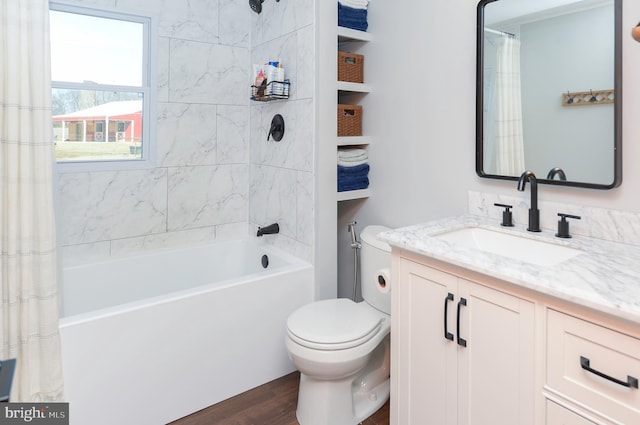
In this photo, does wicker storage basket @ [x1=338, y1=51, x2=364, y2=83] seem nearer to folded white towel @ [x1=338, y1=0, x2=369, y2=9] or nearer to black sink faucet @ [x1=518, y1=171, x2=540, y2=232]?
folded white towel @ [x1=338, y1=0, x2=369, y2=9]

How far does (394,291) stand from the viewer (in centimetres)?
162

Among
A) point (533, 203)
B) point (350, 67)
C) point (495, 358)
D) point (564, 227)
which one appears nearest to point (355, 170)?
point (350, 67)

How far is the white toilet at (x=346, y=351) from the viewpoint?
5.86ft

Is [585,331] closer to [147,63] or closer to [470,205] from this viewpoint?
[470,205]

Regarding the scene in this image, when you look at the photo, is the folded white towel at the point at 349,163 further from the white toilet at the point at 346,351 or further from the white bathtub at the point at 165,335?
the white bathtub at the point at 165,335

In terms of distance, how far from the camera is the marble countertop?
100 centimetres

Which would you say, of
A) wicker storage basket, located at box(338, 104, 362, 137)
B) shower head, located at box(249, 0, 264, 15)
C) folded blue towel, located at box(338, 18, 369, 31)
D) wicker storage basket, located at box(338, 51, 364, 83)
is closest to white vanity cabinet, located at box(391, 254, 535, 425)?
wicker storage basket, located at box(338, 104, 362, 137)

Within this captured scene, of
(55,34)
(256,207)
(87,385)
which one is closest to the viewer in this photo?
(87,385)

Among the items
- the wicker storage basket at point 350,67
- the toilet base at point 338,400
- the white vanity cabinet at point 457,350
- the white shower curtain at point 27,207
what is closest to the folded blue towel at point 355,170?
the wicker storage basket at point 350,67

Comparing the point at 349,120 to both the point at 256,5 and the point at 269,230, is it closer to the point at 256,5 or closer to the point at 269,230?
the point at 269,230

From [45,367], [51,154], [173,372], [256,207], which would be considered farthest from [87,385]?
[256,207]

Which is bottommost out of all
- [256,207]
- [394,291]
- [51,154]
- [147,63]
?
[394,291]

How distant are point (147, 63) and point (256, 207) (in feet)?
3.79

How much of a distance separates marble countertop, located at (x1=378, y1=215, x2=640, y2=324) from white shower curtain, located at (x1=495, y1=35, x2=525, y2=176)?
0.32 m
